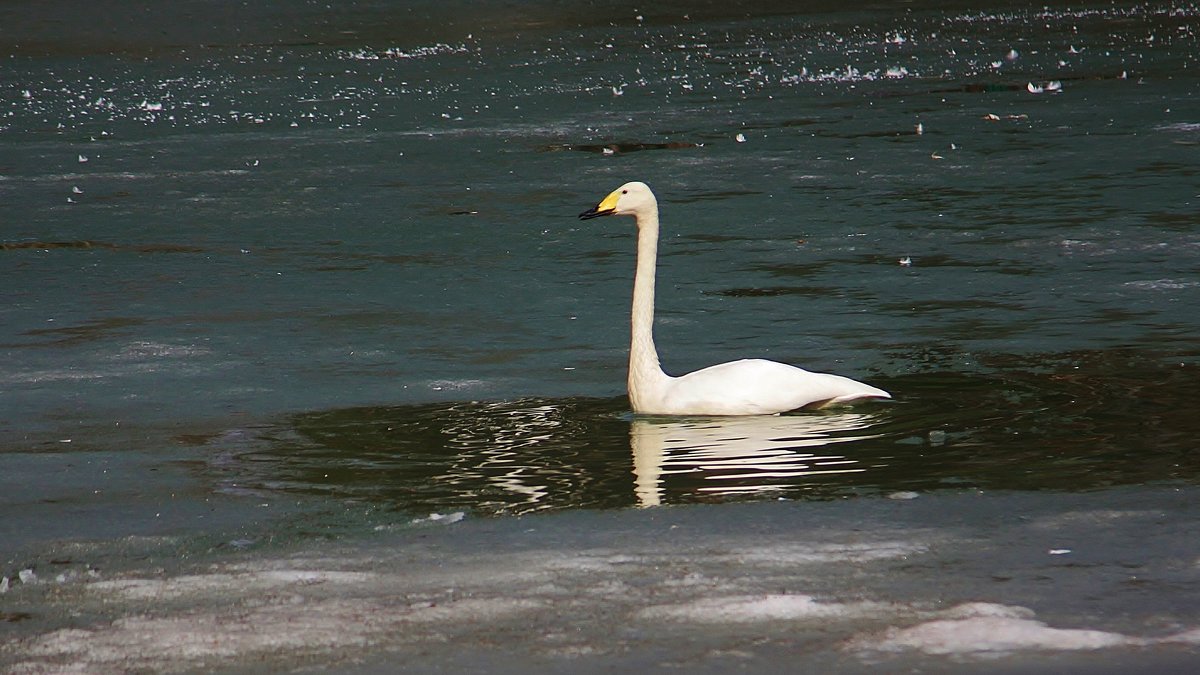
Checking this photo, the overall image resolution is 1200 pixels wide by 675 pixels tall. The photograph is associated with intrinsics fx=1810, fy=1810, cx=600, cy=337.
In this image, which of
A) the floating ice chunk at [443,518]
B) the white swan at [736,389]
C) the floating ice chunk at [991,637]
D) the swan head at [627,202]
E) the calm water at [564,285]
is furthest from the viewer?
the swan head at [627,202]

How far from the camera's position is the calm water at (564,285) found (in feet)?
21.8

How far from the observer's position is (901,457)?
670 cm

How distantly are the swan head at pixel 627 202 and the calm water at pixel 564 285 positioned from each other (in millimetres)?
815

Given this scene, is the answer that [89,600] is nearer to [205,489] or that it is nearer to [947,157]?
[205,489]

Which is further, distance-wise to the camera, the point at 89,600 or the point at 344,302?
the point at 344,302

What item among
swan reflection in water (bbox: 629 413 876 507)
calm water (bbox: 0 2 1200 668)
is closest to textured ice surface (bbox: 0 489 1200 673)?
calm water (bbox: 0 2 1200 668)

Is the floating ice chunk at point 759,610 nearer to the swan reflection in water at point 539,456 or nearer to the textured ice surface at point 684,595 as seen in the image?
the textured ice surface at point 684,595

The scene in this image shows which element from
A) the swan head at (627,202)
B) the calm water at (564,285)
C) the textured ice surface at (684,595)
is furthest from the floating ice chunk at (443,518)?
the swan head at (627,202)

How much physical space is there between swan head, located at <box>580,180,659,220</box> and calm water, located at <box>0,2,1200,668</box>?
815 mm

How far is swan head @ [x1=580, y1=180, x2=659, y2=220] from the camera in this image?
26.6 ft

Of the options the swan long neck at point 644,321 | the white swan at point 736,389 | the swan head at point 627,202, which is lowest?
the white swan at point 736,389

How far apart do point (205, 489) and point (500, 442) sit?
1.20 meters

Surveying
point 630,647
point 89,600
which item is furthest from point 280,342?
point 630,647

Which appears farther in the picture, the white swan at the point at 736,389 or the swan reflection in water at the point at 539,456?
the white swan at the point at 736,389
